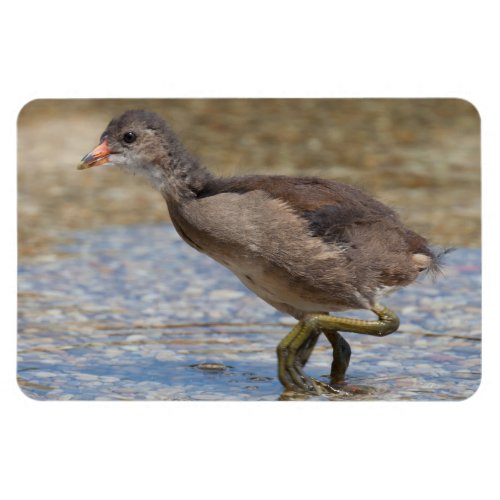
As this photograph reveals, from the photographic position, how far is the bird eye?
7.71m

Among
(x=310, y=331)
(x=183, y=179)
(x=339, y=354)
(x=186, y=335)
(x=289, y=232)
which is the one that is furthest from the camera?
(x=186, y=335)

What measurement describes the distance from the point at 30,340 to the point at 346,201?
2.62m

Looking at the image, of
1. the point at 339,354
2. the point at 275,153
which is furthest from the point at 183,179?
the point at 275,153

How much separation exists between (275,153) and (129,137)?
230 inches

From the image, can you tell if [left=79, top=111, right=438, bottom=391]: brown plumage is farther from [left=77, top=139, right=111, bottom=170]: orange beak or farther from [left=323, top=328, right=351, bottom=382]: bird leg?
[left=323, top=328, right=351, bottom=382]: bird leg

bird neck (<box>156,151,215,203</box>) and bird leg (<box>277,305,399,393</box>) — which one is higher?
bird neck (<box>156,151,215,203</box>)

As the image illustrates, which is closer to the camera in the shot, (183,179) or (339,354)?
(183,179)

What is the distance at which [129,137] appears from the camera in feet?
25.3

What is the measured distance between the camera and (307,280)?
7449mm

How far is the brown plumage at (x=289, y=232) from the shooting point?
24.3 ft

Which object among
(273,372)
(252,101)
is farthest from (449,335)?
(252,101)

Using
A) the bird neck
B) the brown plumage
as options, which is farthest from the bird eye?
the bird neck

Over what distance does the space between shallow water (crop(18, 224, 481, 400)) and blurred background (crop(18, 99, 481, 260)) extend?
0.82 metres

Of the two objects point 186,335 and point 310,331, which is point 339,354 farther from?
point 186,335
